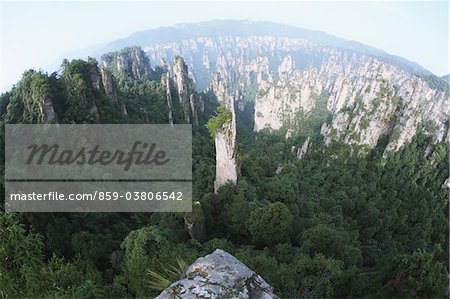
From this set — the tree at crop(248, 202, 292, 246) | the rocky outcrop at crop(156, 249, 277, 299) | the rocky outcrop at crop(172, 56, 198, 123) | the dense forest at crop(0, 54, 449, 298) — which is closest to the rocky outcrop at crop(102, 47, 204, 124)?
the rocky outcrop at crop(172, 56, 198, 123)

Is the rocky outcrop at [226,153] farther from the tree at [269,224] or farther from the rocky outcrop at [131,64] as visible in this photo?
the rocky outcrop at [131,64]

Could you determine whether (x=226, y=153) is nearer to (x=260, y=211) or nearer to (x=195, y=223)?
(x=260, y=211)

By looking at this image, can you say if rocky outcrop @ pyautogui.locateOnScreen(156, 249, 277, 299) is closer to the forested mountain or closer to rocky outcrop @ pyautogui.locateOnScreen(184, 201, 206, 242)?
the forested mountain

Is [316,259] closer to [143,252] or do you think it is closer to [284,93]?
[143,252]

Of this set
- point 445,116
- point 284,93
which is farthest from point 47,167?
point 284,93

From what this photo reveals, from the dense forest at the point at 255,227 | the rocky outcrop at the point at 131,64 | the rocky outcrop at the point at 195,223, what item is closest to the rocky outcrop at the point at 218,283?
the dense forest at the point at 255,227

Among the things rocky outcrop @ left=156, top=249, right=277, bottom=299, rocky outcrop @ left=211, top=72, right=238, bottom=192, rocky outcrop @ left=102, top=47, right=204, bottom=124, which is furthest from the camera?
rocky outcrop @ left=102, top=47, right=204, bottom=124
